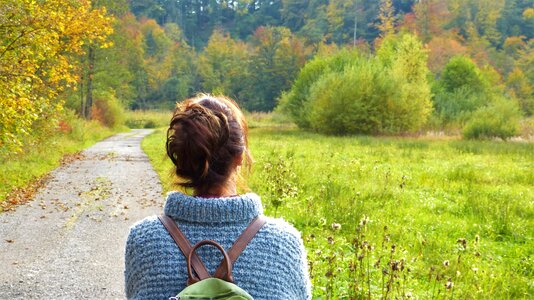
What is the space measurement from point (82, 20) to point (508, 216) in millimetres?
11992

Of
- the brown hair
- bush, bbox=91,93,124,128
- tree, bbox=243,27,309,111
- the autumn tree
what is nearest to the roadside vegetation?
the brown hair

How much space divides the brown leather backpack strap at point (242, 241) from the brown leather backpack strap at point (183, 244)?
55 millimetres

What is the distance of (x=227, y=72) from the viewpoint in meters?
91.9

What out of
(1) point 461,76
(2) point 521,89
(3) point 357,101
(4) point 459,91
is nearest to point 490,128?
(3) point 357,101

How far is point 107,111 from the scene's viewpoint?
43.7 meters

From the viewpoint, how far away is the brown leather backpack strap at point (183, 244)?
184 centimetres

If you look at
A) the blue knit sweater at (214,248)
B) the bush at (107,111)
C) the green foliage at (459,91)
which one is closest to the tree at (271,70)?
the green foliage at (459,91)

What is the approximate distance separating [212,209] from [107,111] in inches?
1723

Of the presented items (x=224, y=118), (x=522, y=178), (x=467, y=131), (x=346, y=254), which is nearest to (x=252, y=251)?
(x=224, y=118)

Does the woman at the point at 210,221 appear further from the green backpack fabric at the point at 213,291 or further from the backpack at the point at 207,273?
the green backpack fabric at the point at 213,291

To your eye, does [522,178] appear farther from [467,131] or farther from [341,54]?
[341,54]

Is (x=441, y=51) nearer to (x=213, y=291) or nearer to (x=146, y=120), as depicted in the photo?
(x=146, y=120)

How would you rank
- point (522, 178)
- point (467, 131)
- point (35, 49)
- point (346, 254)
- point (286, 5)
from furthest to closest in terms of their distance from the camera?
point (286, 5), point (467, 131), point (522, 178), point (35, 49), point (346, 254)

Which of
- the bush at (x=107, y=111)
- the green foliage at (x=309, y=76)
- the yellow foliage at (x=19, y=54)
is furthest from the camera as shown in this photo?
the green foliage at (x=309, y=76)
